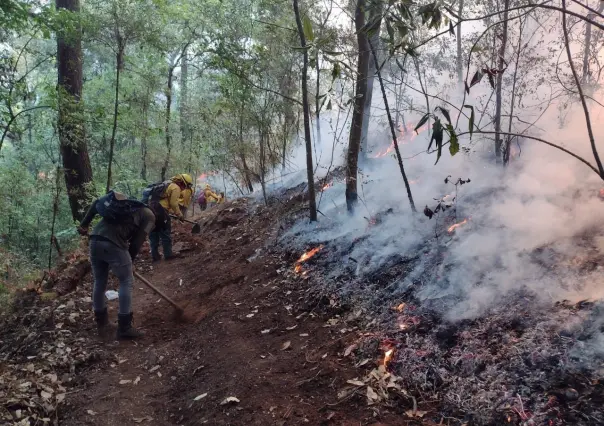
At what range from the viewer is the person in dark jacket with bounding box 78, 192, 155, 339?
18.6ft

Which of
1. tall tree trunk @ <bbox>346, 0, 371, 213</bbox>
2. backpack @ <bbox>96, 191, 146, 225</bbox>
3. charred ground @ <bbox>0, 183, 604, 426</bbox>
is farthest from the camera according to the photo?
tall tree trunk @ <bbox>346, 0, 371, 213</bbox>

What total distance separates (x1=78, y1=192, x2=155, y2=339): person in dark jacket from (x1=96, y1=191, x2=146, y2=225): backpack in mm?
53

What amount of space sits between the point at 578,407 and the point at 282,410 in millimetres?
2255

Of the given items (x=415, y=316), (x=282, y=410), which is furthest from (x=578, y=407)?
(x=282, y=410)

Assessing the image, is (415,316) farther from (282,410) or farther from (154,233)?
(154,233)

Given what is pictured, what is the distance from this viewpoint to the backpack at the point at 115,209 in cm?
555

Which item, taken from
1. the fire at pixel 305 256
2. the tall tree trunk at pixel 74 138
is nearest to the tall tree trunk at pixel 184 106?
the tall tree trunk at pixel 74 138

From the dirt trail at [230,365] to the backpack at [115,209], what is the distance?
170cm

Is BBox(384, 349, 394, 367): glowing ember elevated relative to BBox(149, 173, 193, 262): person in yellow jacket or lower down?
lower down

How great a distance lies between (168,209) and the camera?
382 inches

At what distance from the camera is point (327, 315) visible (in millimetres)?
5434

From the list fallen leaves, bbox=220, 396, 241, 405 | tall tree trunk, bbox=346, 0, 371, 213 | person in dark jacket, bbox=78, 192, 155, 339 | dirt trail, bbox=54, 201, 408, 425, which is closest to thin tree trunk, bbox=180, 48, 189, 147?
tall tree trunk, bbox=346, 0, 371, 213

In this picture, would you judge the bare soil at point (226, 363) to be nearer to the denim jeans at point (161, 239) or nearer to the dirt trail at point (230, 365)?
the dirt trail at point (230, 365)

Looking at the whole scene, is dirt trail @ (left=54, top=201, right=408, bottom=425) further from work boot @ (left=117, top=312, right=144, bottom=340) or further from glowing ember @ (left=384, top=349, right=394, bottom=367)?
glowing ember @ (left=384, top=349, right=394, bottom=367)
